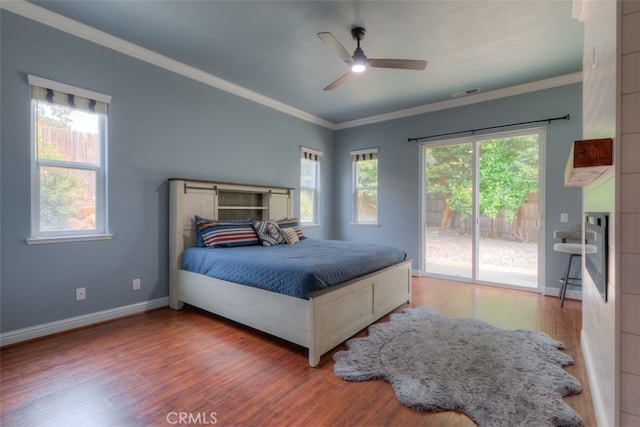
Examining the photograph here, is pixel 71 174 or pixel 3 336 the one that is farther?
pixel 71 174

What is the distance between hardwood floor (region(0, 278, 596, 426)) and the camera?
1605 mm

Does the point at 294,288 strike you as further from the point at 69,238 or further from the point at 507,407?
the point at 69,238

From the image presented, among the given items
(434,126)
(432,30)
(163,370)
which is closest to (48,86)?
(163,370)

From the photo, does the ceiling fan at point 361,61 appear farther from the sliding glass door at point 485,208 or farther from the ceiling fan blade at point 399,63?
the sliding glass door at point 485,208

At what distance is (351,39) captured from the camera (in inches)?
113

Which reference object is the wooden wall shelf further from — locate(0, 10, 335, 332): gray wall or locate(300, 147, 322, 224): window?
locate(300, 147, 322, 224): window

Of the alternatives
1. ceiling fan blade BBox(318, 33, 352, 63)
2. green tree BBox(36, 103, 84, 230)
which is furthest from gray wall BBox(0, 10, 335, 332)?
ceiling fan blade BBox(318, 33, 352, 63)

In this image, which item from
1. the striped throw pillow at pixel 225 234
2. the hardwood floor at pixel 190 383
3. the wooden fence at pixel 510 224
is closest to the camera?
the hardwood floor at pixel 190 383

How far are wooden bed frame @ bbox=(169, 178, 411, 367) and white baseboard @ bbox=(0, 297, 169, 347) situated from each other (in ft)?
0.83

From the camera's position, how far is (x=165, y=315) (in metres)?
3.12

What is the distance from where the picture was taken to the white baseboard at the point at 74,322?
2.40m

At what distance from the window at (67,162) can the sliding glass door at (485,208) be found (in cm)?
445

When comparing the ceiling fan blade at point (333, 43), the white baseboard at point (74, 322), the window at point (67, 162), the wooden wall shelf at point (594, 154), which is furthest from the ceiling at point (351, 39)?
the white baseboard at point (74, 322)

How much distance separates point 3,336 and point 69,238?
866 mm
